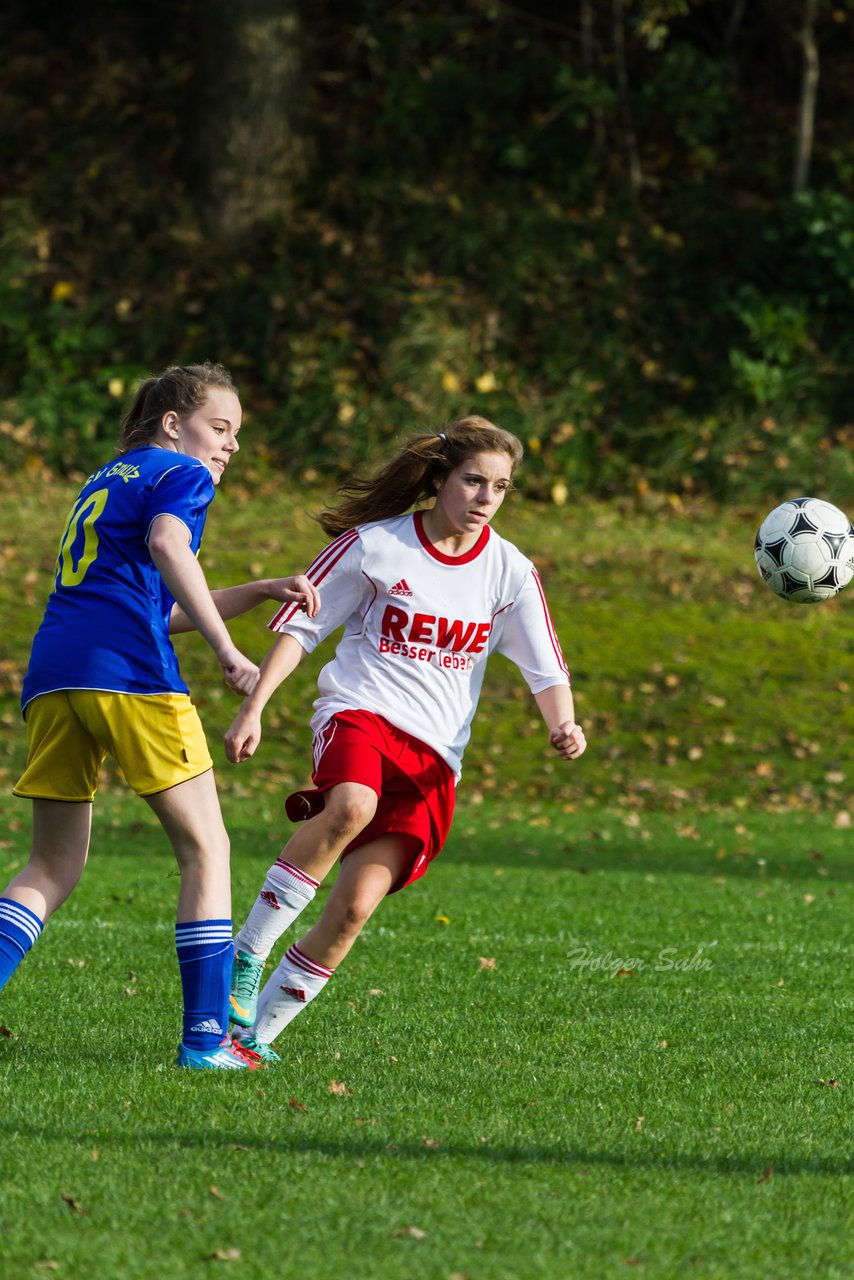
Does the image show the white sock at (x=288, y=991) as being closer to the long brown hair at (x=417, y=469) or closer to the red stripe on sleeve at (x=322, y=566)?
the red stripe on sleeve at (x=322, y=566)

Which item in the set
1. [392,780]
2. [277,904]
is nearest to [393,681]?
[392,780]

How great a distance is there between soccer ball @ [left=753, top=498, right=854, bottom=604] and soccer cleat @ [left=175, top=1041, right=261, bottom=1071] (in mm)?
3273

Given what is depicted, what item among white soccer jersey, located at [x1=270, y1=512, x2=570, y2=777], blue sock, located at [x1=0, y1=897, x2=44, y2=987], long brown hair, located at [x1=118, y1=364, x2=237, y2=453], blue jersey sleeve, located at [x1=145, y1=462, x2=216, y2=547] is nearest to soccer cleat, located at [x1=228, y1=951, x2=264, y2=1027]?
blue sock, located at [x1=0, y1=897, x2=44, y2=987]

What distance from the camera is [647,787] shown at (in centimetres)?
1330

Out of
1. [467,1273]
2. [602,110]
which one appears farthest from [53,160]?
[467,1273]

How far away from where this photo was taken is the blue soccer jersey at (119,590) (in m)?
4.52

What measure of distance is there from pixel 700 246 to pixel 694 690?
963cm

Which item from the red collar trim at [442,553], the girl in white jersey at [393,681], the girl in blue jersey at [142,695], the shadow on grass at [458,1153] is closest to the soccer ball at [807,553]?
the girl in white jersey at [393,681]

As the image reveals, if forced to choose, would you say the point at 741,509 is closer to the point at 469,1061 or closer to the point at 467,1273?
the point at 469,1061

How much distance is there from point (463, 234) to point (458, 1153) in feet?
62.3

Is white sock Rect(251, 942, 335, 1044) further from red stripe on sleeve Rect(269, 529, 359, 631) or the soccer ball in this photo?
the soccer ball

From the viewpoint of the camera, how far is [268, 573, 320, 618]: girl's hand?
4711 millimetres

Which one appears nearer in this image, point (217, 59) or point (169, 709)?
point (169, 709)

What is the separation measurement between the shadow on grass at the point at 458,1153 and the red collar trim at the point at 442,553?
1.96m
